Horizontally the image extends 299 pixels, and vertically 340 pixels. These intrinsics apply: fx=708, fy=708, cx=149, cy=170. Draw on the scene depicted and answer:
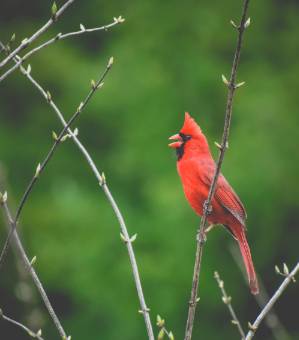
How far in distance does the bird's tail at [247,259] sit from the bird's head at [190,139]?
52cm

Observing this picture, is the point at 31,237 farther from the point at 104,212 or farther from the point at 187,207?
the point at 187,207

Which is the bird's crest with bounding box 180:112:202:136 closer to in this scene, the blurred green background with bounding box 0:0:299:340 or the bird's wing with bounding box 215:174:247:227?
the bird's wing with bounding box 215:174:247:227

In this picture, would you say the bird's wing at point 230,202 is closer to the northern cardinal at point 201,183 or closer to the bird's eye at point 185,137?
the northern cardinal at point 201,183

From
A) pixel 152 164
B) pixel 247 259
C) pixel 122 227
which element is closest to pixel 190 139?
pixel 247 259

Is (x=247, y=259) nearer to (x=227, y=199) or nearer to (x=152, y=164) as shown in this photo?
(x=227, y=199)

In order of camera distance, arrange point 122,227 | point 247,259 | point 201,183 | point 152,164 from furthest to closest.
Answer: point 152,164 → point 201,183 → point 247,259 → point 122,227

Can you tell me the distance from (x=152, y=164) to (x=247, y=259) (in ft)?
19.2

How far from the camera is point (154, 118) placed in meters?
9.52

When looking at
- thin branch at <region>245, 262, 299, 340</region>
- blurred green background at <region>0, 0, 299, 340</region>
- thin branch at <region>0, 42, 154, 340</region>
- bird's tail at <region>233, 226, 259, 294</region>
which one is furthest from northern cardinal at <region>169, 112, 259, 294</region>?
blurred green background at <region>0, 0, 299, 340</region>

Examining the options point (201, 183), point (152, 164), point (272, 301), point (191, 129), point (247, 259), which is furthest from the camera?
point (152, 164)

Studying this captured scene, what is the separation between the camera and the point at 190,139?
390 centimetres

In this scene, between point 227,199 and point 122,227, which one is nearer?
point 122,227

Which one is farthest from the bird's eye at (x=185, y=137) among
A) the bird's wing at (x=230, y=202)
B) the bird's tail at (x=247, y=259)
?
the bird's tail at (x=247, y=259)

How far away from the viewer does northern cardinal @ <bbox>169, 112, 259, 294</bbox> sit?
3707mm
